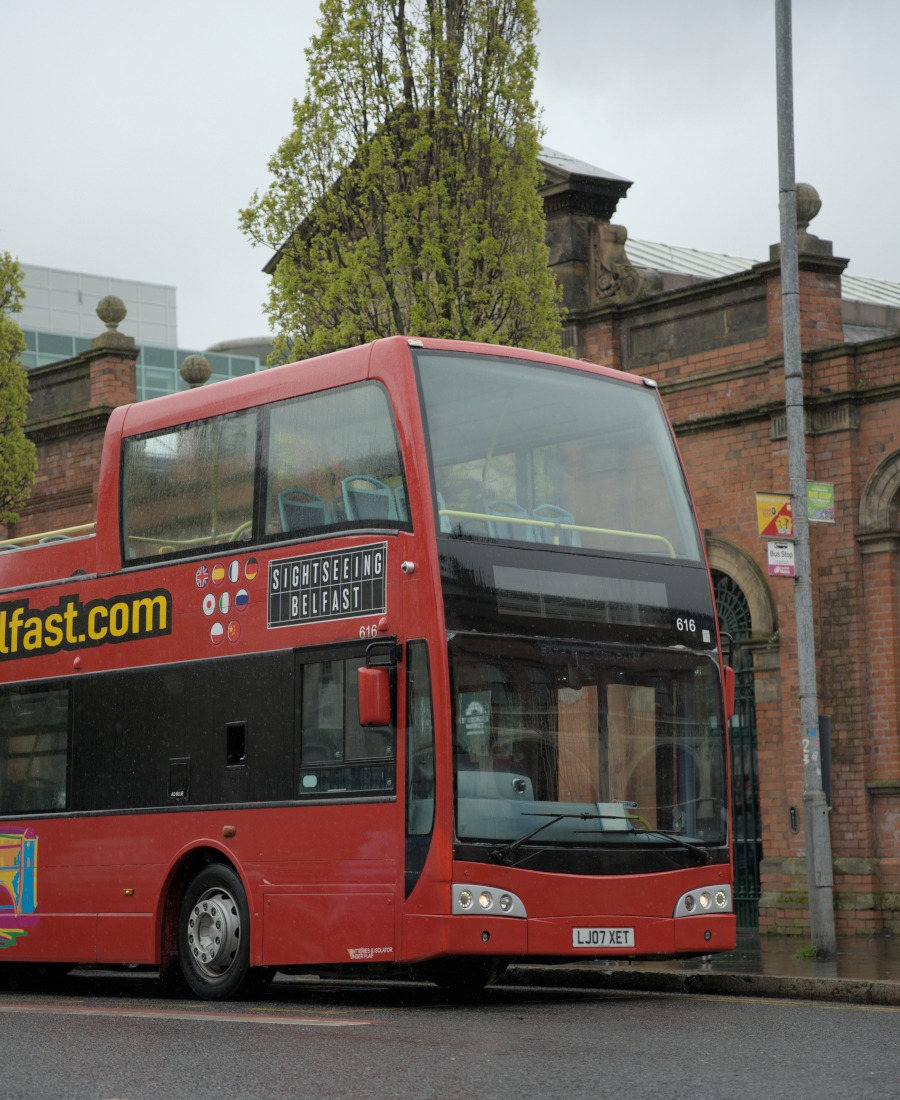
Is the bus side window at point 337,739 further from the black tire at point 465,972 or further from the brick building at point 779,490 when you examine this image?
the brick building at point 779,490

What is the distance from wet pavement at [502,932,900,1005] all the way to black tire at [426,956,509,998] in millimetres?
1637

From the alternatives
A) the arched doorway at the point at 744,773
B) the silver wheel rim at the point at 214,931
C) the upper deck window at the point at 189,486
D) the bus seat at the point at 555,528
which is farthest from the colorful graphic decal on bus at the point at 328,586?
the arched doorway at the point at 744,773

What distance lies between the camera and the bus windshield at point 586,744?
1154cm

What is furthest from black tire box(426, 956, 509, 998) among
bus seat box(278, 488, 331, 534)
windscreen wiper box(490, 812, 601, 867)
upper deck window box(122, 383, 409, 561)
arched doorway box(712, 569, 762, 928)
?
arched doorway box(712, 569, 762, 928)

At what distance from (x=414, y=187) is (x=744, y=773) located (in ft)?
24.0

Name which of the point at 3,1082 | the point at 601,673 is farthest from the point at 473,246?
the point at 3,1082

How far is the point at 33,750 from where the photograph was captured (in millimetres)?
14969

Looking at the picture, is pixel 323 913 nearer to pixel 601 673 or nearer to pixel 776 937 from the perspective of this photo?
pixel 601 673

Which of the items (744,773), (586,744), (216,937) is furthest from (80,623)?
(744,773)

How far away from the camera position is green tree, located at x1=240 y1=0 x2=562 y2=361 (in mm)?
18422

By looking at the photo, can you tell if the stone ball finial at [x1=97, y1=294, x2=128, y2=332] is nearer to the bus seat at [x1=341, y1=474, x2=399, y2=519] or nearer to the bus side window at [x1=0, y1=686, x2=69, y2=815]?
the bus side window at [x1=0, y1=686, x2=69, y2=815]

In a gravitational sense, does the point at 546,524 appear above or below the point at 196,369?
below

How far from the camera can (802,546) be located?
15.6m

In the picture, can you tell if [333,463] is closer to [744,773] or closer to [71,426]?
[744,773]
